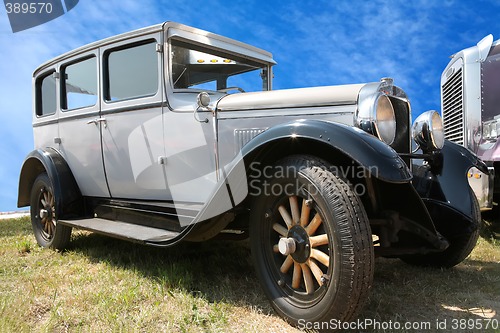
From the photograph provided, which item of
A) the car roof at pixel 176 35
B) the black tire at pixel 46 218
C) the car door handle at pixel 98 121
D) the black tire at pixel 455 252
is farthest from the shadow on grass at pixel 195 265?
the car roof at pixel 176 35

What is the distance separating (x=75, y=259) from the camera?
379cm

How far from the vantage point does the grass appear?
7.45 ft

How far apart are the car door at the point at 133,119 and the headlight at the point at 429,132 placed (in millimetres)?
1973

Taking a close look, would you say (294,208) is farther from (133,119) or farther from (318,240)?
(133,119)

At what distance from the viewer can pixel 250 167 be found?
7.74 feet

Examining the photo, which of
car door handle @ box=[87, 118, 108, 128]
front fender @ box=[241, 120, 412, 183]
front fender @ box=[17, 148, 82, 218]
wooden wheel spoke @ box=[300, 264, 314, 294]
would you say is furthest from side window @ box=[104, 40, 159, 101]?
wooden wheel spoke @ box=[300, 264, 314, 294]

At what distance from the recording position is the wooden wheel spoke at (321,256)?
203cm

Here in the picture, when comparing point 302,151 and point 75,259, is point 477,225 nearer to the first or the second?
point 302,151

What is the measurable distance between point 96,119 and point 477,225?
10.7 ft

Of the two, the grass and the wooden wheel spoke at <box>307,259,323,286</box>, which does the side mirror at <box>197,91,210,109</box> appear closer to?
the grass

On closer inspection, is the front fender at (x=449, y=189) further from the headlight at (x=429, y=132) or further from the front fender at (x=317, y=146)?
the front fender at (x=317, y=146)

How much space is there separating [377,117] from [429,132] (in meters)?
0.78
